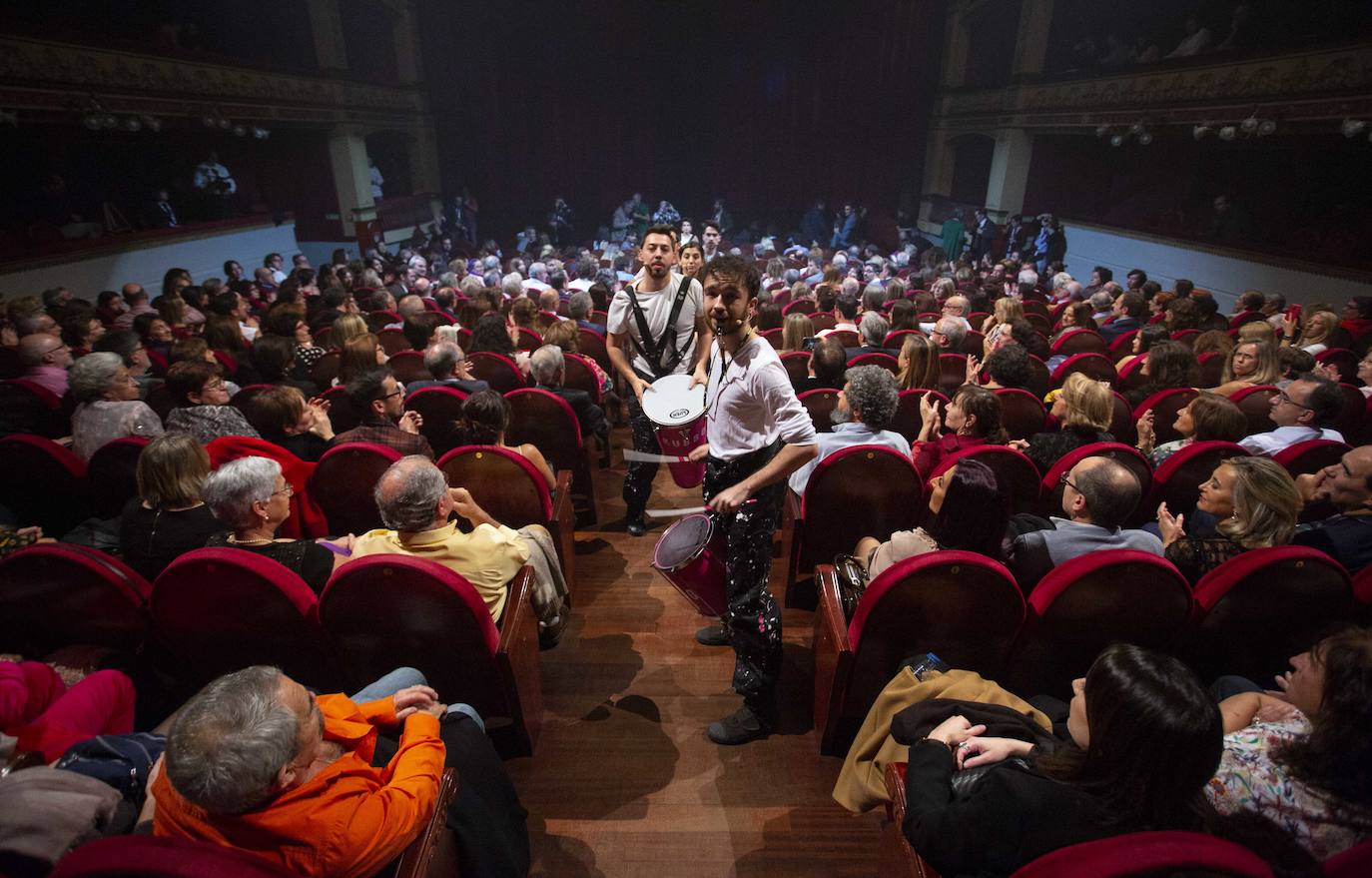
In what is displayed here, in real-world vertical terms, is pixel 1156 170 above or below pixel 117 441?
above

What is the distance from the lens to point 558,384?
3.47 metres

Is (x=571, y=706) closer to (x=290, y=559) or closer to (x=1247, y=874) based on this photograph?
(x=290, y=559)

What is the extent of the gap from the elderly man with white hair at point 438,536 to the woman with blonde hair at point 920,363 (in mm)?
2193

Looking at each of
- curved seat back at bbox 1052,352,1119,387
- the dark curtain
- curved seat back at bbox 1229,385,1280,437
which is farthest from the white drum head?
the dark curtain

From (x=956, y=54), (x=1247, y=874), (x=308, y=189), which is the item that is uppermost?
(x=956, y=54)

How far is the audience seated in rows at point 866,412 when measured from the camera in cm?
251

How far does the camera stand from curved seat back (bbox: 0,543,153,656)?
1619 millimetres

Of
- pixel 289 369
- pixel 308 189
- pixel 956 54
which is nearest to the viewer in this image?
pixel 289 369

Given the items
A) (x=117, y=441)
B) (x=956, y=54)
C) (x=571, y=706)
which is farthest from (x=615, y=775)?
(x=956, y=54)

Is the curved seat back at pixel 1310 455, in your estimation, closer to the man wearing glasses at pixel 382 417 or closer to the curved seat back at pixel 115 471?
the man wearing glasses at pixel 382 417

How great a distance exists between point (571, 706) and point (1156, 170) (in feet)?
40.8

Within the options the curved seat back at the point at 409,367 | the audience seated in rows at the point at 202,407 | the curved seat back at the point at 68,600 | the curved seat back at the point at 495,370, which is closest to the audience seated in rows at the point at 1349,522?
the curved seat back at the point at 68,600

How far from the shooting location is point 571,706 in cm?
229

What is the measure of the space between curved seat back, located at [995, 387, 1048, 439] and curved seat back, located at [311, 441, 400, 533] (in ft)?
8.76
